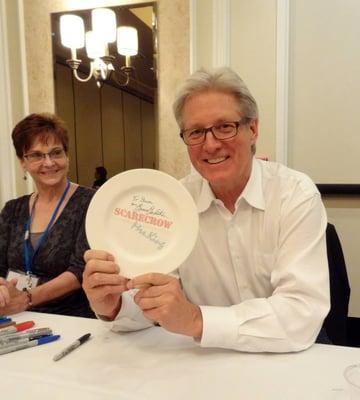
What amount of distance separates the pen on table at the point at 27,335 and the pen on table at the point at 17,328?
3 cm

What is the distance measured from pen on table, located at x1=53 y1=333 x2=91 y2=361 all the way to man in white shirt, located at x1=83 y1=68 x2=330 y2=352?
7 cm

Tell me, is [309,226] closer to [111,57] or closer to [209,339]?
[209,339]

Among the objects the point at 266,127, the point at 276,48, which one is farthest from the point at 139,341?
the point at 276,48

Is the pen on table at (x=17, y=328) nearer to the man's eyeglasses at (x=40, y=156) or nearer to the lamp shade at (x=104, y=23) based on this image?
the man's eyeglasses at (x=40, y=156)

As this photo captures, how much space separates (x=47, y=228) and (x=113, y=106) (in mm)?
1302

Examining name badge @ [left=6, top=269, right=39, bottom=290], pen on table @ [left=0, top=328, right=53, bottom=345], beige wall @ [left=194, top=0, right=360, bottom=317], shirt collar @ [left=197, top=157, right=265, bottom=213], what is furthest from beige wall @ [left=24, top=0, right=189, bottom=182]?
pen on table @ [left=0, top=328, right=53, bottom=345]

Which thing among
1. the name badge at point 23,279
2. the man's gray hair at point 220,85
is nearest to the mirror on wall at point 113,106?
the name badge at point 23,279

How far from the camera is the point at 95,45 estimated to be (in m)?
2.74

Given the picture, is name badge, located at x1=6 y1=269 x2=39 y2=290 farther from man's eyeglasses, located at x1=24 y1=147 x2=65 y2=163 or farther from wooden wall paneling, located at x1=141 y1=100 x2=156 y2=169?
wooden wall paneling, located at x1=141 y1=100 x2=156 y2=169

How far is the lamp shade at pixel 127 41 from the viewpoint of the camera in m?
2.68

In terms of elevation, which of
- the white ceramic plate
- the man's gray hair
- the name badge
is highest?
the man's gray hair

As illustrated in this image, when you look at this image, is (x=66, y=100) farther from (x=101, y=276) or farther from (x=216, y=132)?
(x=101, y=276)

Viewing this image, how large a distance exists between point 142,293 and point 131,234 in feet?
0.43

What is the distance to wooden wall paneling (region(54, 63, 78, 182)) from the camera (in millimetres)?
2861
